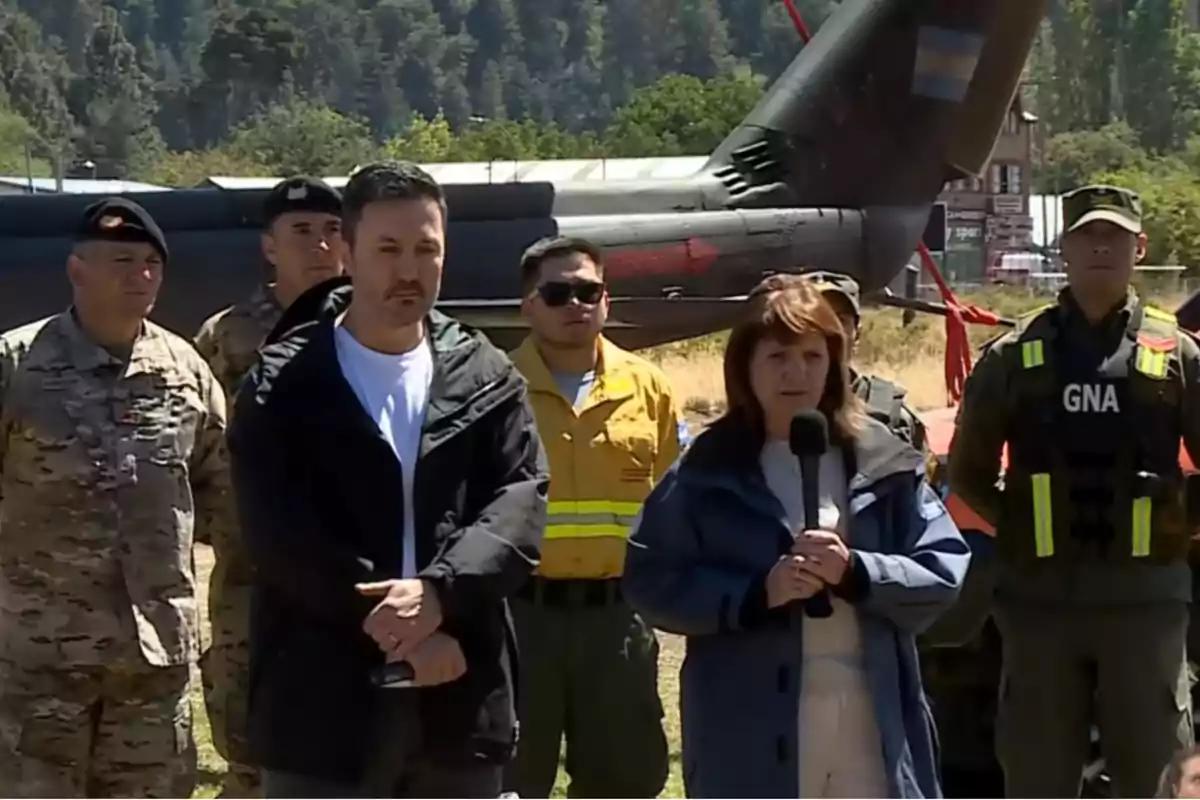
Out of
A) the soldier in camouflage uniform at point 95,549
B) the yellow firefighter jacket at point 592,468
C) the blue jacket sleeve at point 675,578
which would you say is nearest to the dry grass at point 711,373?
the yellow firefighter jacket at point 592,468

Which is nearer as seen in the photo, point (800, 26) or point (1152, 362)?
point (1152, 362)

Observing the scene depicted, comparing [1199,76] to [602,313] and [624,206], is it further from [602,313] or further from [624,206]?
[602,313]

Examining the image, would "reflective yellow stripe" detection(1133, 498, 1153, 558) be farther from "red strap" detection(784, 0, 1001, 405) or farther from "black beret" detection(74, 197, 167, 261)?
"red strap" detection(784, 0, 1001, 405)

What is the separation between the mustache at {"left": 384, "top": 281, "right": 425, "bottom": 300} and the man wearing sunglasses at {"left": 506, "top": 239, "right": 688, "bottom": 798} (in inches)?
59.7

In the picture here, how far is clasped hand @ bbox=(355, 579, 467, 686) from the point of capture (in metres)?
3.10

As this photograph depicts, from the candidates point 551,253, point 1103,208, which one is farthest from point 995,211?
point 551,253

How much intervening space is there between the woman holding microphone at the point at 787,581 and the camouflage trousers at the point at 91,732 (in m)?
1.44

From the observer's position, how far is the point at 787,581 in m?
3.33

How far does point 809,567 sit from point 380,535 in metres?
0.74

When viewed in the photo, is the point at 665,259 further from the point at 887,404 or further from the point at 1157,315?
the point at 887,404

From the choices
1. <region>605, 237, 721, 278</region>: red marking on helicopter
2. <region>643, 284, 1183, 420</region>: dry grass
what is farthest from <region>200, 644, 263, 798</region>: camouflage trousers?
<region>643, 284, 1183, 420</region>: dry grass

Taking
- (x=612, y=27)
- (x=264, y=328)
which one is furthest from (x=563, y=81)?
(x=264, y=328)

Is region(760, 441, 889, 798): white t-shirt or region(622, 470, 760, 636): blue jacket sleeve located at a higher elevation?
region(622, 470, 760, 636): blue jacket sleeve

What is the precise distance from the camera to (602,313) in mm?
4812
